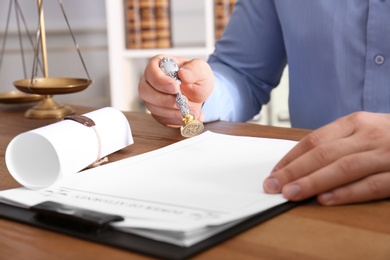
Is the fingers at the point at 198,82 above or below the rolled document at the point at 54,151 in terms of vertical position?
above

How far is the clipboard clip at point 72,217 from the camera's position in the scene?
54 centimetres

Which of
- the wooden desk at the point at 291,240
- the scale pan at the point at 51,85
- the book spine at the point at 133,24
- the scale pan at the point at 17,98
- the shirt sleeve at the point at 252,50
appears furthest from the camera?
the book spine at the point at 133,24

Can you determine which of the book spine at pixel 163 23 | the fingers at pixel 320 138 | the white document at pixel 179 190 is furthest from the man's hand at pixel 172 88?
the book spine at pixel 163 23

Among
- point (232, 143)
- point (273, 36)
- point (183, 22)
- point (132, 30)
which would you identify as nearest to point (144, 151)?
point (232, 143)

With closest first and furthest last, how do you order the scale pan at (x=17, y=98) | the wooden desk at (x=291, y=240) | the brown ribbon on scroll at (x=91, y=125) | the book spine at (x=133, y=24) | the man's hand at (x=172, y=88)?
the wooden desk at (x=291, y=240) < the brown ribbon on scroll at (x=91, y=125) < the man's hand at (x=172, y=88) < the scale pan at (x=17, y=98) < the book spine at (x=133, y=24)

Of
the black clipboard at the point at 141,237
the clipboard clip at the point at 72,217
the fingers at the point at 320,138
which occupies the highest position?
the fingers at the point at 320,138

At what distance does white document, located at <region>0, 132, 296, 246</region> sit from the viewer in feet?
1.74

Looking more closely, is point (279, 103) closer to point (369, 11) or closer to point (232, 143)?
point (369, 11)

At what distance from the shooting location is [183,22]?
2955mm

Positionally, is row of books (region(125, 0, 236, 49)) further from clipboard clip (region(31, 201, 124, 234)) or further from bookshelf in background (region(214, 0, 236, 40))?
clipboard clip (region(31, 201, 124, 234))

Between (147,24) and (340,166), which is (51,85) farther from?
(147,24)

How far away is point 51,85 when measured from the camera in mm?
1254

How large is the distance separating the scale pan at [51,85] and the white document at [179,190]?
42 centimetres

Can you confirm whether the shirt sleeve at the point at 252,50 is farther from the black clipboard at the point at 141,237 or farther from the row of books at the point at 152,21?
the row of books at the point at 152,21
